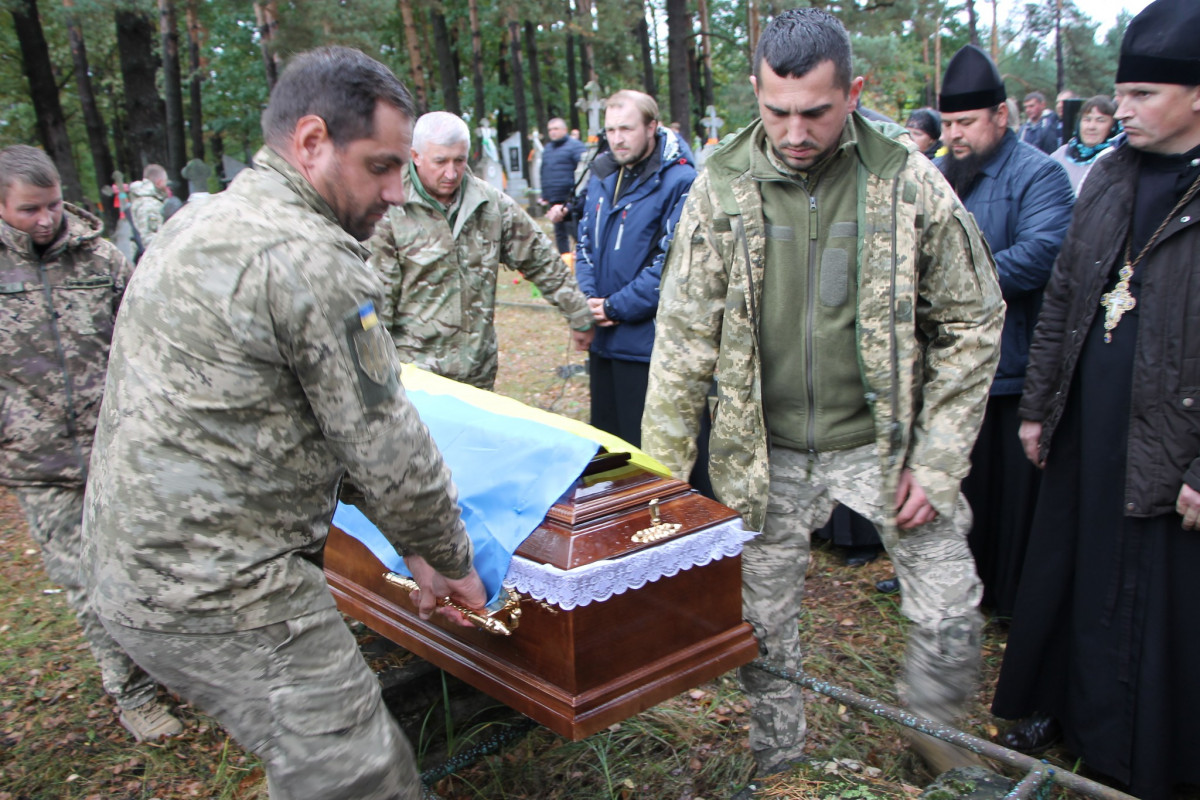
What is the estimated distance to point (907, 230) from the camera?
2.29m

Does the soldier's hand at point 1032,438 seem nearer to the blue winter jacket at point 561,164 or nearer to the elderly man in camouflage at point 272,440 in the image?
the elderly man in camouflage at point 272,440

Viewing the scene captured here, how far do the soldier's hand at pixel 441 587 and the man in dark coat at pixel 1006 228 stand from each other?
7.62ft

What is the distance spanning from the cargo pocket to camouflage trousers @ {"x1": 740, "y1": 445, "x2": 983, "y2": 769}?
1240mm

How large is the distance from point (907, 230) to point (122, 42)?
18.0m

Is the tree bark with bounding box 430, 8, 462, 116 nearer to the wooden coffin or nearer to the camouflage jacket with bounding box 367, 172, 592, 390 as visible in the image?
the camouflage jacket with bounding box 367, 172, 592, 390

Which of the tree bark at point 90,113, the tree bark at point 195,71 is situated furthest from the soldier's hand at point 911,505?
the tree bark at point 195,71

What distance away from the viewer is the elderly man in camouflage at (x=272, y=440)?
1583mm

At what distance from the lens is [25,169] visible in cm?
318

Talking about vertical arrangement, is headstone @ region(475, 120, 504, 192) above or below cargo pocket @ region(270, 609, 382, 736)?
above

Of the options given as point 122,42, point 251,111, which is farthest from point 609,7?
point 251,111

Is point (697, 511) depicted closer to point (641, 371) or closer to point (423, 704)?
point (423, 704)

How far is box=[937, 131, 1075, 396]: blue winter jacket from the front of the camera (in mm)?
3336

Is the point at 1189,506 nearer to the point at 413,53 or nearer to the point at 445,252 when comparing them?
the point at 445,252

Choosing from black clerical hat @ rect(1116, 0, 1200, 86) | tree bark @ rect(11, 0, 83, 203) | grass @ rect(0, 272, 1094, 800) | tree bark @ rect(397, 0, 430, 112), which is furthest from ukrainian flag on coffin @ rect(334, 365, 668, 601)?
tree bark @ rect(397, 0, 430, 112)
